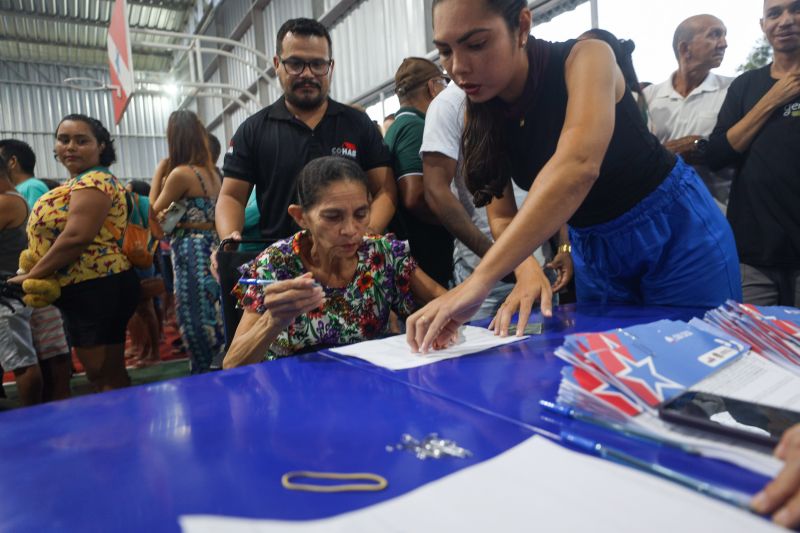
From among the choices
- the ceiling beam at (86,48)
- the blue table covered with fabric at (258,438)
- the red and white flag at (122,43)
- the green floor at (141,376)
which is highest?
the ceiling beam at (86,48)

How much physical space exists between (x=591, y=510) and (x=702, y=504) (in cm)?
9

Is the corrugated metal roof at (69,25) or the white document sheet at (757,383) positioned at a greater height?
the corrugated metal roof at (69,25)

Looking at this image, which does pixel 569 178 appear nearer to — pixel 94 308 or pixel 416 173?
pixel 416 173

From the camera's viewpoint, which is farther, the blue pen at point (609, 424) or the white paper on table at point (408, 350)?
the white paper on table at point (408, 350)

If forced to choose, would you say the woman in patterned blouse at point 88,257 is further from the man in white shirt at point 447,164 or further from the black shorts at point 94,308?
the man in white shirt at point 447,164

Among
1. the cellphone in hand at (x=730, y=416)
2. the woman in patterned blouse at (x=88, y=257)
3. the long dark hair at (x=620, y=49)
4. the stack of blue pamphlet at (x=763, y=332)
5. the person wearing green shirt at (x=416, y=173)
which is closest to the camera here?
the cellphone in hand at (x=730, y=416)

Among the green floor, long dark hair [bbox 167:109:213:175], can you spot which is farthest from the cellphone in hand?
the green floor

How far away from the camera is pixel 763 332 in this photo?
2.51ft

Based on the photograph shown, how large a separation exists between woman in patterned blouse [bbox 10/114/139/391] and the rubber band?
205 centimetres

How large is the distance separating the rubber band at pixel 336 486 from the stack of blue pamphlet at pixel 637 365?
0.27 metres

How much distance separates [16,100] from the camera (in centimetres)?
1219

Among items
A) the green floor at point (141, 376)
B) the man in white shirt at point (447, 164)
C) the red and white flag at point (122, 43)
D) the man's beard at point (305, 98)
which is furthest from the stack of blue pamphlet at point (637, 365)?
the red and white flag at point (122, 43)

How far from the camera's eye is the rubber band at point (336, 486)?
47 cm

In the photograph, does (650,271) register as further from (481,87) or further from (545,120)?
(481,87)
